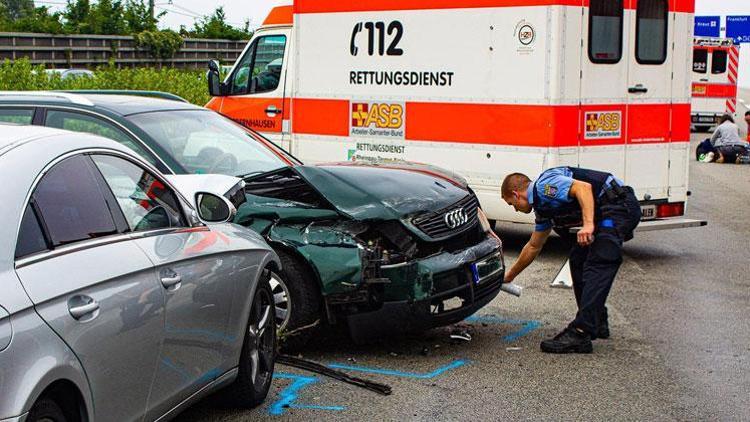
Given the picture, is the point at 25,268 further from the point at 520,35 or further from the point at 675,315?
the point at 520,35

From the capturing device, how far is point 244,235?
6.16 m

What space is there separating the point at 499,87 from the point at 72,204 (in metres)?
8.01

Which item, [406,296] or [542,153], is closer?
[406,296]

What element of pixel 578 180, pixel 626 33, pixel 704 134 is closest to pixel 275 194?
pixel 578 180

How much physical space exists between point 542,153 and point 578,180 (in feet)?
12.6

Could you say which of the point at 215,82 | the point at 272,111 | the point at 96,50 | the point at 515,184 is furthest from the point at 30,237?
the point at 96,50

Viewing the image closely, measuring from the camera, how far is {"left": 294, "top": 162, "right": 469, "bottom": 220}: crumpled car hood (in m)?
7.40

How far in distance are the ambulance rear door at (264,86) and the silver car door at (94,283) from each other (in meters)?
9.31

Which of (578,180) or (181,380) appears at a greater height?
(578,180)

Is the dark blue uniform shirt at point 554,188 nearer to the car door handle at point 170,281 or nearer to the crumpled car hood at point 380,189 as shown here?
the crumpled car hood at point 380,189

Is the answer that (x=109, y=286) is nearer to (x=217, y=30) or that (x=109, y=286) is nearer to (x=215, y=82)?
(x=215, y=82)

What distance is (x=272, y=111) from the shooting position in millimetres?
14117

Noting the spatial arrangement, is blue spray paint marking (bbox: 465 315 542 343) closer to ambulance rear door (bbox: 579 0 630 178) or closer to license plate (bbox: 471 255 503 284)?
A: license plate (bbox: 471 255 503 284)

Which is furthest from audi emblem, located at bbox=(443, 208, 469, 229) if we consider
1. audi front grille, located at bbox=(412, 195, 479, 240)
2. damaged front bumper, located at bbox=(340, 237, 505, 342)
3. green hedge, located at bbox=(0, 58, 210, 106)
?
green hedge, located at bbox=(0, 58, 210, 106)
